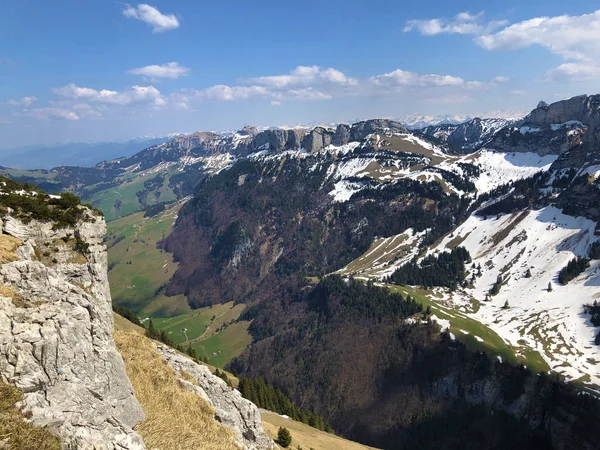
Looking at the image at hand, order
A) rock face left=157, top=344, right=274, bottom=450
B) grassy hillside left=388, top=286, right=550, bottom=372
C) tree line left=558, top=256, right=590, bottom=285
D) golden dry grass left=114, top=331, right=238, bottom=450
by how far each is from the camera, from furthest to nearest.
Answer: tree line left=558, top=256, right=590, bottom=285 → grassy hillside left=388, top=286, right=550, bottom=372 → rock face left=157, top=344, right=274, bottom=450 → golden dry grass left=114, top=331, right=238, bottom=450

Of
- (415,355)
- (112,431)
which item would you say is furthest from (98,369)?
(415,355)

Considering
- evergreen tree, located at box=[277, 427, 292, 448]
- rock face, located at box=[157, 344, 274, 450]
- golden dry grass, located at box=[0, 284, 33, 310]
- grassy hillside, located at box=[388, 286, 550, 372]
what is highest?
golden dry grass, located at box=[0, 284, 33, 310]

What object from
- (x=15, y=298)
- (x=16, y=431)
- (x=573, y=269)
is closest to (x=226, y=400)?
(x=15, y=298)

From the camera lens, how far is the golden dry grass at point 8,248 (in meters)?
30.9

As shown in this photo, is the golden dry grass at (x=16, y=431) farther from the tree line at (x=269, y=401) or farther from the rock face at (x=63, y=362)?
the tree line at (x=269, y=401)

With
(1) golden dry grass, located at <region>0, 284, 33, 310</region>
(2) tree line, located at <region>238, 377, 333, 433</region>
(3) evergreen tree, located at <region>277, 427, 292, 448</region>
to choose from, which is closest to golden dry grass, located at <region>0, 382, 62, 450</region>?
(1) golden dry grass, located at <region>0, 284, 33, 310</region>

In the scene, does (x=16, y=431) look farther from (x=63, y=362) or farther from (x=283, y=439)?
(x=283, y=439)

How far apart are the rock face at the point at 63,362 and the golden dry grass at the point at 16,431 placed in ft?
1.98

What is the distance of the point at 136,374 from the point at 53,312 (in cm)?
1301

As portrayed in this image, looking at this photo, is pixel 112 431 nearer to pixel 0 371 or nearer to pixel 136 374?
pixel 0 371

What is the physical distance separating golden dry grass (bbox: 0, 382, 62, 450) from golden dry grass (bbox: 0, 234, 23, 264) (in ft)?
50.8

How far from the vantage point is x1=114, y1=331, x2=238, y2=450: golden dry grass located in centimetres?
2656

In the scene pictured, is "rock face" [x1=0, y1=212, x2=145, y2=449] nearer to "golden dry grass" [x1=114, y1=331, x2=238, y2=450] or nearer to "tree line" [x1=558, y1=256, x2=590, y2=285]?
"golden dry grass" [x1=114, y1=331, x2=238, y2=450]

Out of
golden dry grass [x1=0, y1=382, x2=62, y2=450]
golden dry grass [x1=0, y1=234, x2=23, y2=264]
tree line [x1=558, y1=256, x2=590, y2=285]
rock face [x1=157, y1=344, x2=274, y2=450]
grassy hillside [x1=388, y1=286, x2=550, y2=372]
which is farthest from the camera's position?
tree line [x1=558, y1=256, x2=590, y2=285]
